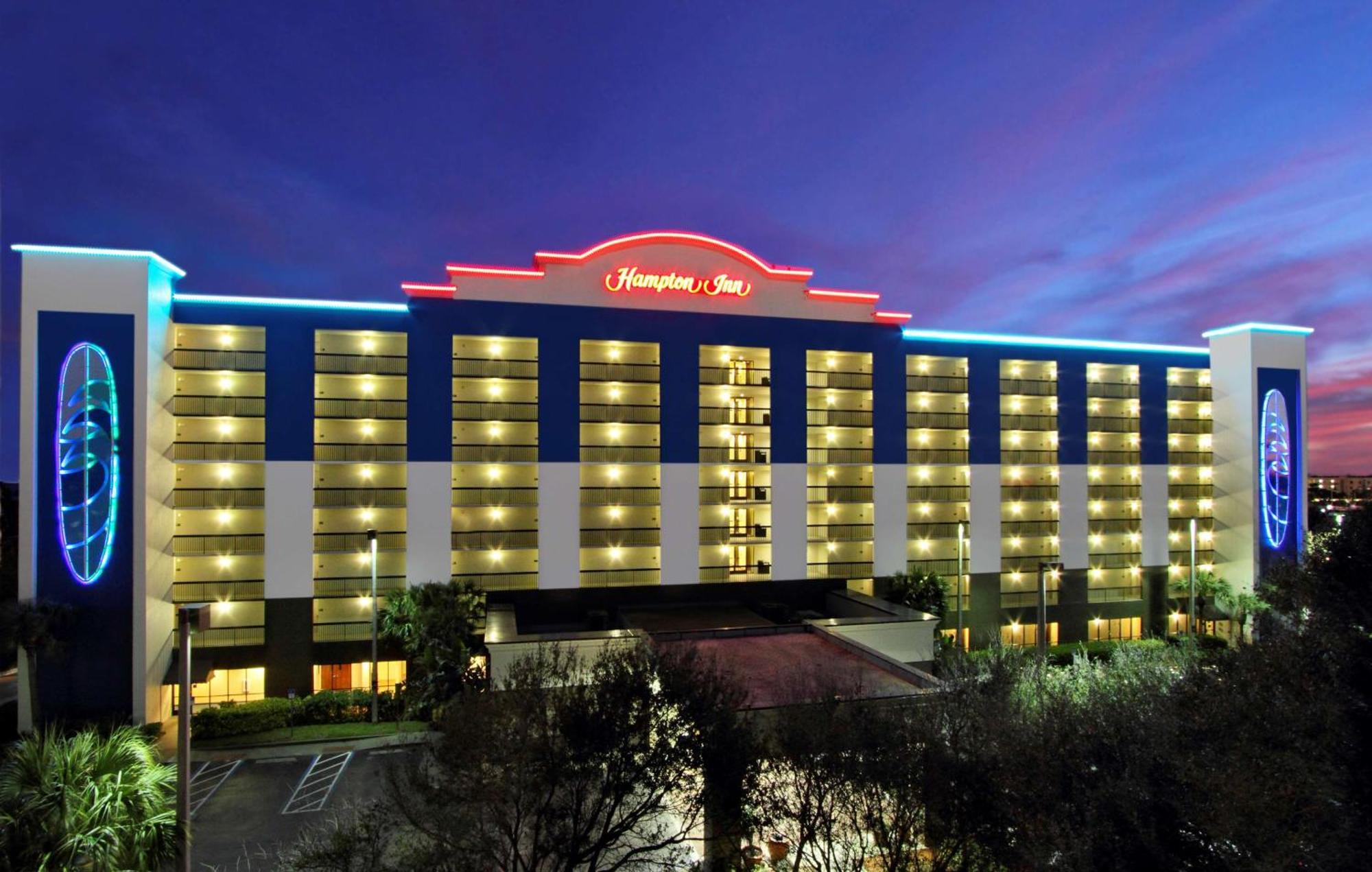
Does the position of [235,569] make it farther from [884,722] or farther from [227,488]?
[884,722]

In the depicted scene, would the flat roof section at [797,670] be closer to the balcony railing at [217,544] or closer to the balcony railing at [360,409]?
the balcony railing at [360,409]

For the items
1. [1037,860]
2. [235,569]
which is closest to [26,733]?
[235,569]

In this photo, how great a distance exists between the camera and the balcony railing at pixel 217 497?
32.0m

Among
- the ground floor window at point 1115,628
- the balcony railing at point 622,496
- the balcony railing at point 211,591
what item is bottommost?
the ground floor window at point 1115,628

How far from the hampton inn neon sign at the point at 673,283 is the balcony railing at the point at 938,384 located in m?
11.2

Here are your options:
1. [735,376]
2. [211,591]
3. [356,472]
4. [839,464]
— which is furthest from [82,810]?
[839,464]

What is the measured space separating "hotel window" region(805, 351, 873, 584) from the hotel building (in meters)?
0.16

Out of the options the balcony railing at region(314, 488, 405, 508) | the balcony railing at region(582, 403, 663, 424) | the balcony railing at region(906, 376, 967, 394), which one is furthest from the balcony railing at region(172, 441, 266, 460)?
the balcony railing at region(906, 376, 967, 394)

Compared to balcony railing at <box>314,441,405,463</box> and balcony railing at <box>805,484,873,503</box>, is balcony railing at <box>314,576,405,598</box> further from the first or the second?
balcony railing at <box>805,484,873,503</box>

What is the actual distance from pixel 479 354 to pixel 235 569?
15.0m

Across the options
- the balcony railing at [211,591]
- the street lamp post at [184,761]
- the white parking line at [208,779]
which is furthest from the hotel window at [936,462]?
the street lamp post at [184,761]

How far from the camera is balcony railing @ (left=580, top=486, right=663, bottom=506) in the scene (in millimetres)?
36125

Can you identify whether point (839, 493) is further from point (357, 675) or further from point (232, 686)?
point (232, 686)

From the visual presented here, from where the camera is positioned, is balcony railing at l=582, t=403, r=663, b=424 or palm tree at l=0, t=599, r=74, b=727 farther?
balcony railing at l=582, t=403, r=663, b=424
